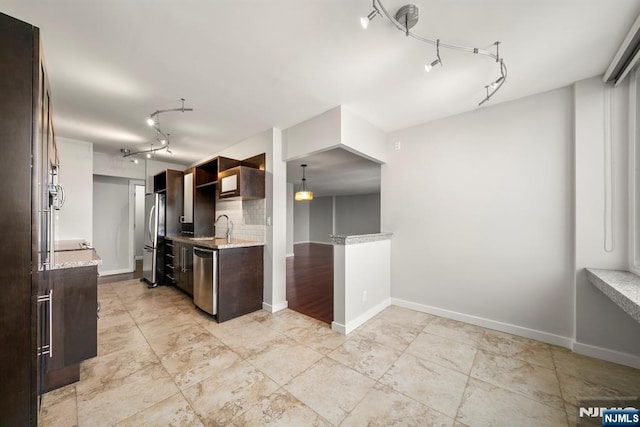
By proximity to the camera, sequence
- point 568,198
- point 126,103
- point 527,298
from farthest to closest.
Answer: point 126,103
point 527,298
point 568,198

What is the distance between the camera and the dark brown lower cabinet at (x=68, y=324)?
170 centimetres

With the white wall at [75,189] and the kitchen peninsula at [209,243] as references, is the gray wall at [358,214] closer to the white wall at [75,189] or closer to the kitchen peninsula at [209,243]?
the kitchen peninsula at [209,243]

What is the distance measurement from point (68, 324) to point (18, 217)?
1.30 metres

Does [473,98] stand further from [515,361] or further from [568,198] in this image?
[515,361]

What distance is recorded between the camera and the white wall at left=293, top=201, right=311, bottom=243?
455 inches

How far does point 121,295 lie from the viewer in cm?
390

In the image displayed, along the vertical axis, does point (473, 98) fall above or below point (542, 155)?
above

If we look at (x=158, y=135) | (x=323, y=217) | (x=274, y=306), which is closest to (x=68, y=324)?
(x=274, y=306)

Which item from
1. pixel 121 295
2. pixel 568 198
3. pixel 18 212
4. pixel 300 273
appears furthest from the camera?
pixel 300 273

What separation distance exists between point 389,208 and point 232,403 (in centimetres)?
285

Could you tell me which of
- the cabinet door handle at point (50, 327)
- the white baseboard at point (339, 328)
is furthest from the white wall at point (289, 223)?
the cabinet door handle at point (50, 327)

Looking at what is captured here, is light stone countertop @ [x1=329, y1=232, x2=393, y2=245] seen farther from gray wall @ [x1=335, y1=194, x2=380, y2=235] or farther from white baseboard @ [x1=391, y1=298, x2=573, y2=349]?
gray wall @ [x1=335, y1=194, x2=380, y2=235]

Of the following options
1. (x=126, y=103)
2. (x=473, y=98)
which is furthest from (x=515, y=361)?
(x=126, y=103)

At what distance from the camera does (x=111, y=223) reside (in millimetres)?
5480
